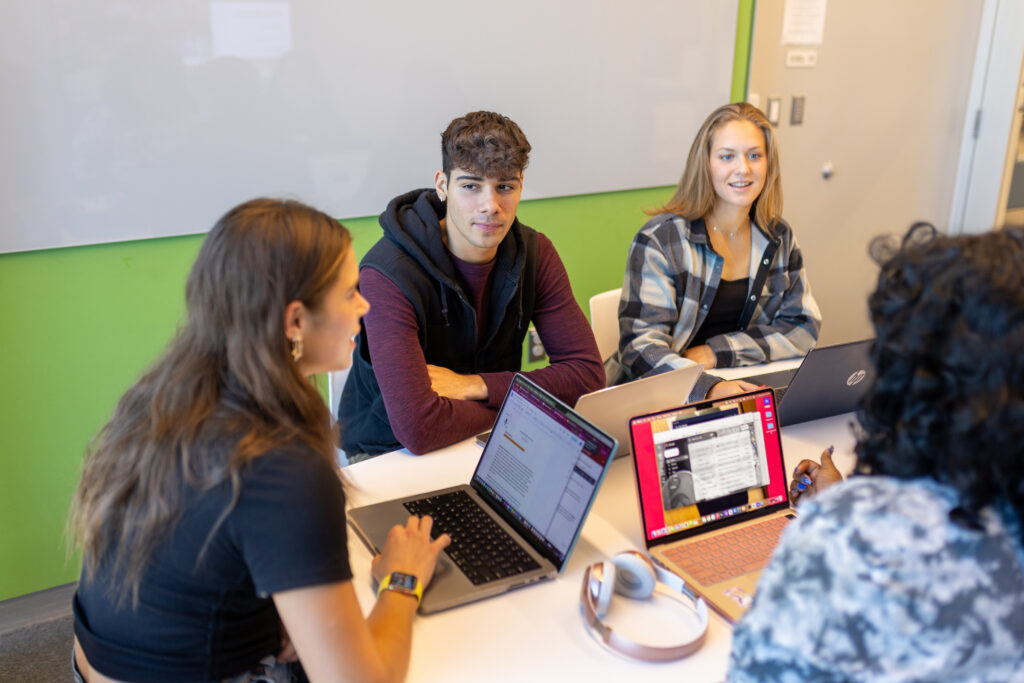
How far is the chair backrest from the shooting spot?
239 cm

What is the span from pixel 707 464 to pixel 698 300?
1.06m

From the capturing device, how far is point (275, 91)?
8.05 feet

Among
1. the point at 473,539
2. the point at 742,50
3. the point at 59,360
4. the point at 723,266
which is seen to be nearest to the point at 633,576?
the point at 473,539

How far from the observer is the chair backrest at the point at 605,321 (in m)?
2.39

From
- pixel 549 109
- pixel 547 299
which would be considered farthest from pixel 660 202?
pixel 547 299

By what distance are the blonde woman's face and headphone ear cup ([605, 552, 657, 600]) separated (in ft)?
4.73

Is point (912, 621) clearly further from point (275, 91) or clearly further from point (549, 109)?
point (549, 109)

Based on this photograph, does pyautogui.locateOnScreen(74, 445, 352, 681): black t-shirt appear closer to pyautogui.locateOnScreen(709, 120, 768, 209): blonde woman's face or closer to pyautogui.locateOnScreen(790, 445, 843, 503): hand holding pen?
pyautogui.locateOnScreen(790, 445, 843, 503): hand holding pen

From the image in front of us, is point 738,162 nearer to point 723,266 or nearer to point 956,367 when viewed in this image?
point 723,266

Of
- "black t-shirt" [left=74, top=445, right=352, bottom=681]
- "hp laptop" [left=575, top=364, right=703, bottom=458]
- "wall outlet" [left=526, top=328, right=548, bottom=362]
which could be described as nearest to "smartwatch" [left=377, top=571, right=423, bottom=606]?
"black t-shirt" [left=74, top=445, right=352, bottom=681]

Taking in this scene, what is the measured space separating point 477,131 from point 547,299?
46 cm

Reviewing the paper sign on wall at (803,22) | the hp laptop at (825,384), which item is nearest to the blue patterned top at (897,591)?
the hp laptop at (825,384)

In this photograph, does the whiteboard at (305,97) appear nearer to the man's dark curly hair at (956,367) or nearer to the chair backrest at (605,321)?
the chair backrest at (605,321)

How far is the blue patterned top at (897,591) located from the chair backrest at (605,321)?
1.54 m
